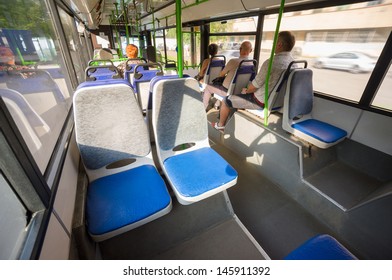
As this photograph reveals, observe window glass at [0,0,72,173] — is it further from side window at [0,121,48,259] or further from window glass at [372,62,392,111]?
window glass at [372,62,392,111]

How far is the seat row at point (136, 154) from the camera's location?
104 cm

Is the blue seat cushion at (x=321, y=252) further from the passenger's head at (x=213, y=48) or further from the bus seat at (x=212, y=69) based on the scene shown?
the passenger's head at (x=213, y=48)

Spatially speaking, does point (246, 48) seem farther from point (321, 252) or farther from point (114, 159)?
point (321, 252)

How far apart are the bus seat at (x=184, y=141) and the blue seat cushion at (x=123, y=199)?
0.43 feet

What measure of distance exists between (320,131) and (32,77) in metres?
2.83

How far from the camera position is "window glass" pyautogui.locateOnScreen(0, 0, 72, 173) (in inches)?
42.8

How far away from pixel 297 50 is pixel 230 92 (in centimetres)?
118

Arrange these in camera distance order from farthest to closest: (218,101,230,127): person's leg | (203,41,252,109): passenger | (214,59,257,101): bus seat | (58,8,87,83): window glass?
(203,41,252,109): passenger
(58,8,87,83): window glass
(214,59,257,101): bus seat
(218,101,230,127): person's leg

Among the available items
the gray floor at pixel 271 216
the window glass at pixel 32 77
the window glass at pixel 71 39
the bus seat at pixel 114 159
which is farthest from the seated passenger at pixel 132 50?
the gray floor at pixel 271 216

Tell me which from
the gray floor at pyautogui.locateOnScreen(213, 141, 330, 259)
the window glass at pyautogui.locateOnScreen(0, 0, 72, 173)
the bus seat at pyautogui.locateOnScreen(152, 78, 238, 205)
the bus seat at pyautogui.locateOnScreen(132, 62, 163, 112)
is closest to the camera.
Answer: the window glass at pyautogui.locateOnScreen(0, 0, 72, 173)

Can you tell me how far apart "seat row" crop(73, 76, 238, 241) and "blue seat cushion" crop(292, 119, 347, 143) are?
1107 mm

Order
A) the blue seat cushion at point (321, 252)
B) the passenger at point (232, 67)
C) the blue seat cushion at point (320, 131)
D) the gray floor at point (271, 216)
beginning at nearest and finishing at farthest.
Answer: the blue seat cushion at point (321, 252)
the gray floor at point (271, 216)
the blue seat cushion at point (320, 131)
the passenger at point (232, 67)

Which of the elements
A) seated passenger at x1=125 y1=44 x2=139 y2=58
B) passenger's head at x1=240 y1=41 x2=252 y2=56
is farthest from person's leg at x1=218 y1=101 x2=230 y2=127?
seated passenger at x1=125 y1=44 x2=139 y2=58
